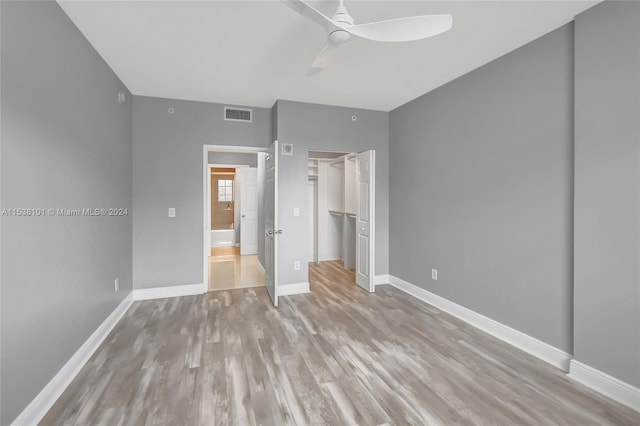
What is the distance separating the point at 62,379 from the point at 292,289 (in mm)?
2581

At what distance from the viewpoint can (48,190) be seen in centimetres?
190

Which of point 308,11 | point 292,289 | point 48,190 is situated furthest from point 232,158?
point 308,11

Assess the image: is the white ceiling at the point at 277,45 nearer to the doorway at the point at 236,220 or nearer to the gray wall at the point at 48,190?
the gray wall at the point at 48,190

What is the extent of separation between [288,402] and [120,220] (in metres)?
2.82

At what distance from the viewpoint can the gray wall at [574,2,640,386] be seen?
1.87 m

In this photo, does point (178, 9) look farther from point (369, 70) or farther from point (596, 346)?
point (596, 346)

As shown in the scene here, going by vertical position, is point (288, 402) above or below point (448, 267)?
below

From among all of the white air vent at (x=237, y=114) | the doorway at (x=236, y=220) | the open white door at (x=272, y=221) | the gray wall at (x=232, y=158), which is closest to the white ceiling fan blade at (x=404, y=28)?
the open white door at (x=272, y=221)

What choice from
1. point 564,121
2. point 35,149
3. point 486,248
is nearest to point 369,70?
point 564,121

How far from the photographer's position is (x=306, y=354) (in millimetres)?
2510

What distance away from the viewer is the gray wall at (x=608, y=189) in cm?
187

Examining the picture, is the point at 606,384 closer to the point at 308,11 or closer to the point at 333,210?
the point at 308,11

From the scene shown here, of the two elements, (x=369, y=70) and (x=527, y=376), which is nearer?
(x=527, y=376)

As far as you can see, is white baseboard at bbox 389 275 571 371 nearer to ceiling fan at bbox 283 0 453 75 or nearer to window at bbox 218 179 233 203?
ceiling fan at bbox 283 0 453 75
